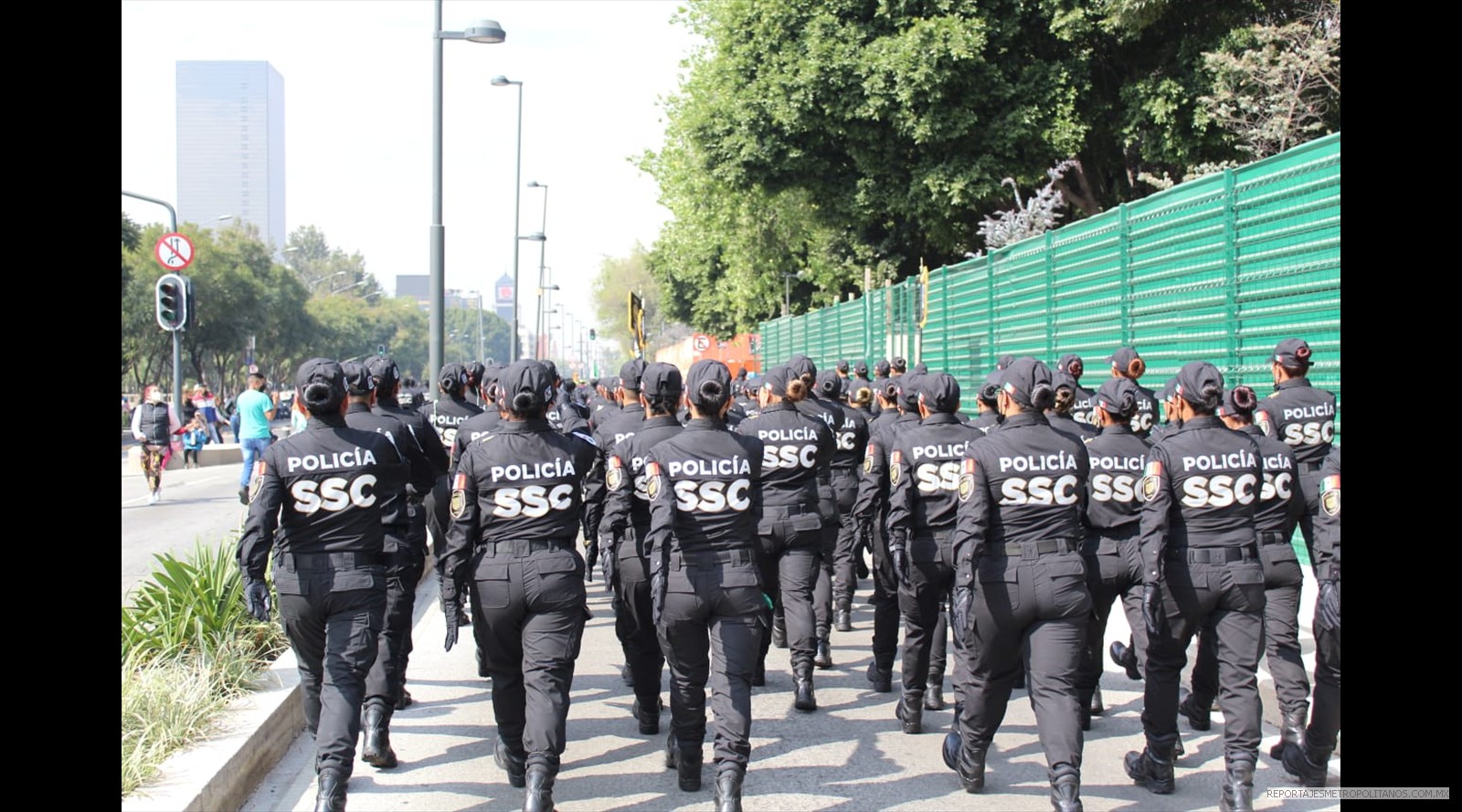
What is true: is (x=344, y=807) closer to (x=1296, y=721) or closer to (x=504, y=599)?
(x=504, y=599)

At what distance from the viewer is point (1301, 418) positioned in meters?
7.59

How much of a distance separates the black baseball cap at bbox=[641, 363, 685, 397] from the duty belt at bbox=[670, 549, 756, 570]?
36.3 inches

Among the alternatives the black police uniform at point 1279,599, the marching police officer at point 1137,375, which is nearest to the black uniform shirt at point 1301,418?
the black police uniform at point 1279,599

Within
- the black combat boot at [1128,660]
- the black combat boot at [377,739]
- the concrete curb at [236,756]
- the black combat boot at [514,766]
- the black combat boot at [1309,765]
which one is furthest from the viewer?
the black combat boot at [1128,660]

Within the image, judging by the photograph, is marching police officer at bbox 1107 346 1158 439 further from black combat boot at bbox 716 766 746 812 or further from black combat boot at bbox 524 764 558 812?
black combat boot at bbox 524 764 558 812

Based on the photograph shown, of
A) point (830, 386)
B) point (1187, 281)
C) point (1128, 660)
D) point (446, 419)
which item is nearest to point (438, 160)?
point (446, 419)

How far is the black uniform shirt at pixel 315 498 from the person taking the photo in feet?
18.5

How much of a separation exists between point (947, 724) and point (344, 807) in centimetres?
341

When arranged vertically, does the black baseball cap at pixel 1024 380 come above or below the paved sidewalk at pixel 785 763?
above

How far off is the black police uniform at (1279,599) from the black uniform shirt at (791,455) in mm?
2390

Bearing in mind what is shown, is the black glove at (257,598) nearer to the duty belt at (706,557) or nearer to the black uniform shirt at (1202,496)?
the duty belt at (706,557)

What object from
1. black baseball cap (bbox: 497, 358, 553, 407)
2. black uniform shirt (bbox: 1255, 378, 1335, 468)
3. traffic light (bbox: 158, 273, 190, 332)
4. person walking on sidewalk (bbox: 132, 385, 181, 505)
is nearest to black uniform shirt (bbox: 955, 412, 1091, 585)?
black baseball cap (bbox: 497, 358, 553, 407)

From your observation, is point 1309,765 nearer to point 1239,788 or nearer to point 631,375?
point 1239,788
